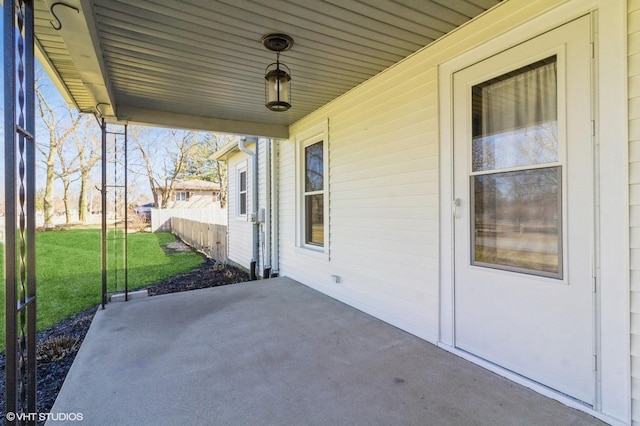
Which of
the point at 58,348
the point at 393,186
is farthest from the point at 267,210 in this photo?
the point at 58,348

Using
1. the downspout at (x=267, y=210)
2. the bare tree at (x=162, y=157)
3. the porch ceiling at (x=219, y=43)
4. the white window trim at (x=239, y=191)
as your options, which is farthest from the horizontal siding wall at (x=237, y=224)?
the bare tree at (x=162, y=157)

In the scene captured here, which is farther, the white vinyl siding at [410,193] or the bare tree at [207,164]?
the bare tree at [207,164]

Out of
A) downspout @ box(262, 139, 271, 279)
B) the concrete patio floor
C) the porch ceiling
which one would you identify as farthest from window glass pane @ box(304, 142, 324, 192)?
the concrete patio floor

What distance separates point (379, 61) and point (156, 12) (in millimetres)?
2014

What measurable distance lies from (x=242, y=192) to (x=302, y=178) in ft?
10.5

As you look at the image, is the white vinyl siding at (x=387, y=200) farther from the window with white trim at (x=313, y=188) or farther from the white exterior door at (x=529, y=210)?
the white exterior door at (x=529, y=210)

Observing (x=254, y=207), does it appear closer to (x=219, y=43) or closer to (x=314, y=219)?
(x=314, y=219)

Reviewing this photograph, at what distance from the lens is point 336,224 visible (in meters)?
4.55

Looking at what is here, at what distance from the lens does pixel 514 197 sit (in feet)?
7.81

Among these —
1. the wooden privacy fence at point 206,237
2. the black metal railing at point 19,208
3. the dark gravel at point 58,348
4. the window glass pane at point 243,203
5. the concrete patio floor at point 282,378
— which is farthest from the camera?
the wooden privacy fence at point 206,237

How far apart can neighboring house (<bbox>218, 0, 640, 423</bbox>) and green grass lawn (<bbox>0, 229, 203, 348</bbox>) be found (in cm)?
432

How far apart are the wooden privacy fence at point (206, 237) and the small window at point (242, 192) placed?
84cm

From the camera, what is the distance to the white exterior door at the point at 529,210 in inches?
79.3

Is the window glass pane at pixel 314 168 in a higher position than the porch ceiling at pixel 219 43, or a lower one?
lower
